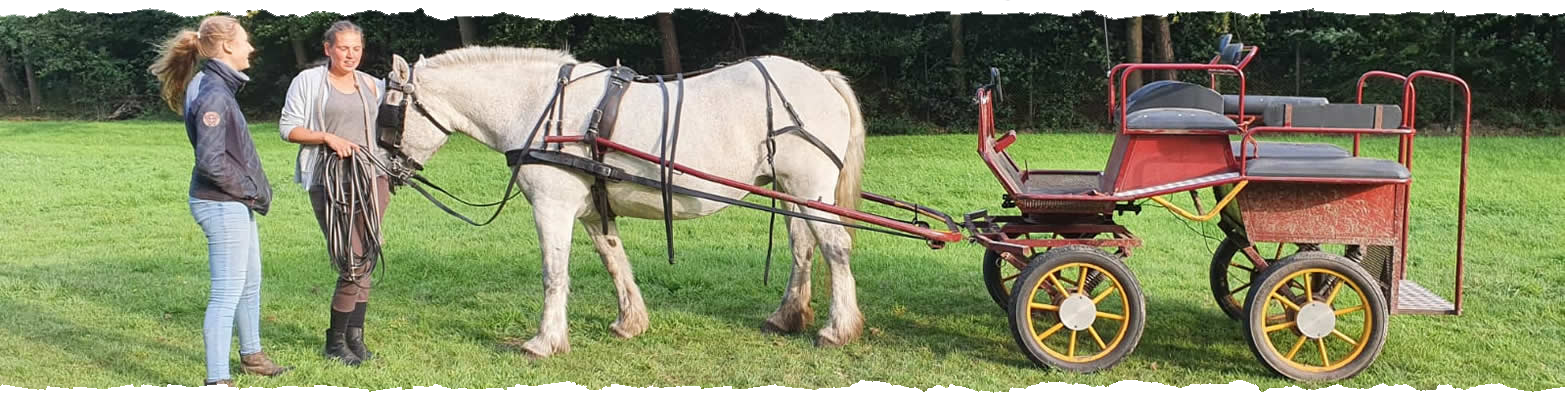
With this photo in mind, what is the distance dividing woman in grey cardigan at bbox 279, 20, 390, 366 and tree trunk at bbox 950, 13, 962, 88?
320 inches

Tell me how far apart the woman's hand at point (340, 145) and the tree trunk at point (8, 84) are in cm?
509

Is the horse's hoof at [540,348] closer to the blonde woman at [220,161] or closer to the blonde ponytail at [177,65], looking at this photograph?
the blonde woman at [220,161]

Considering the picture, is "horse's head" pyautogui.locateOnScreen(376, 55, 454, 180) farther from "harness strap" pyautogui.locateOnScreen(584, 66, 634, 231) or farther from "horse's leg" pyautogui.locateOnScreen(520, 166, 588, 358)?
"harness strap" pyautogui.locateOnScreen(584, 66, 634, 231)

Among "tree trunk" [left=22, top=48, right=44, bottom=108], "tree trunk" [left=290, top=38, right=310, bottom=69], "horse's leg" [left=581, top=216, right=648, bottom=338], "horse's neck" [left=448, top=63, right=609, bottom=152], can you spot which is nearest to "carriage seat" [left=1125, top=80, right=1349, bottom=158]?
"horse's neck" [left=448, top=63, right=609, bottom=152]

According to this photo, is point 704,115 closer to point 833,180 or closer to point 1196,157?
point 833,180

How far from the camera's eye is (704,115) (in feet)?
14.0

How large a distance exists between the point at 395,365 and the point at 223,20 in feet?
4.76

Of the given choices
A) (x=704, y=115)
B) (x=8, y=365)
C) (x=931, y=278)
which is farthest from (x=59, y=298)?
(x=931, y=278)

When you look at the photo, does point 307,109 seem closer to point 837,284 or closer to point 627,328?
point 627,328

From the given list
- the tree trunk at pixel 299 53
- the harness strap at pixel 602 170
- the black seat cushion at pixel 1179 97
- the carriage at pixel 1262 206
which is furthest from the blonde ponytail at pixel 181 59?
the tree trunk at pixel 299 53

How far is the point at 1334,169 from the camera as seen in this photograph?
143 inches

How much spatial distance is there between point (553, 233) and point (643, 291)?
1.53m

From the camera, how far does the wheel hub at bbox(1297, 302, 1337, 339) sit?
12.6ft

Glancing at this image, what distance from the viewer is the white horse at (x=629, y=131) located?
164 inches
